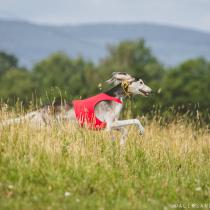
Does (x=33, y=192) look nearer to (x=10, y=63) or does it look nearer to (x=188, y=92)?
(x=188, y=92)

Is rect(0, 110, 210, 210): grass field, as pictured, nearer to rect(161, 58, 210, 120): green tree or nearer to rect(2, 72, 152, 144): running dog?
rect(2, 72, 152, 144): running dog

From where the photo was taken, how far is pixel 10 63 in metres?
180

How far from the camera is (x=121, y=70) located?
133m

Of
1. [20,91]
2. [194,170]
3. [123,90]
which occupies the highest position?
[123,90]

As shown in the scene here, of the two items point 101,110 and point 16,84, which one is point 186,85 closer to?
point 16,84

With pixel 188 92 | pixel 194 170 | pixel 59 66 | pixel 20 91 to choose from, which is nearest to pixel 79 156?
pixel 194 170

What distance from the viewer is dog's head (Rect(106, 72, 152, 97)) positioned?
43.5ft

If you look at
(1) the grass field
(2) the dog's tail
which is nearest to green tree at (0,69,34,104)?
(2) the dog's tail

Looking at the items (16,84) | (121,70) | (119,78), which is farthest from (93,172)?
(121,70)

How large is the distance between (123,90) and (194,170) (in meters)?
2.89

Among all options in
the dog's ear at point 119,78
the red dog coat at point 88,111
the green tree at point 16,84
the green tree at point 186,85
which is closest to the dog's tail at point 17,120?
the red dog coat at point 88,111

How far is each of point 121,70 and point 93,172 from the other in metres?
124

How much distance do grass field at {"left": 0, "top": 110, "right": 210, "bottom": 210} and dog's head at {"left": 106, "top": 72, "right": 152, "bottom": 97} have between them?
1.59 m

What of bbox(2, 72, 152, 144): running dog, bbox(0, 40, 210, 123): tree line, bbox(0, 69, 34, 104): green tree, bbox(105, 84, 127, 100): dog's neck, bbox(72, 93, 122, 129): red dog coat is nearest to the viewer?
bbox(72, 93, 122, 129): red dog coat
